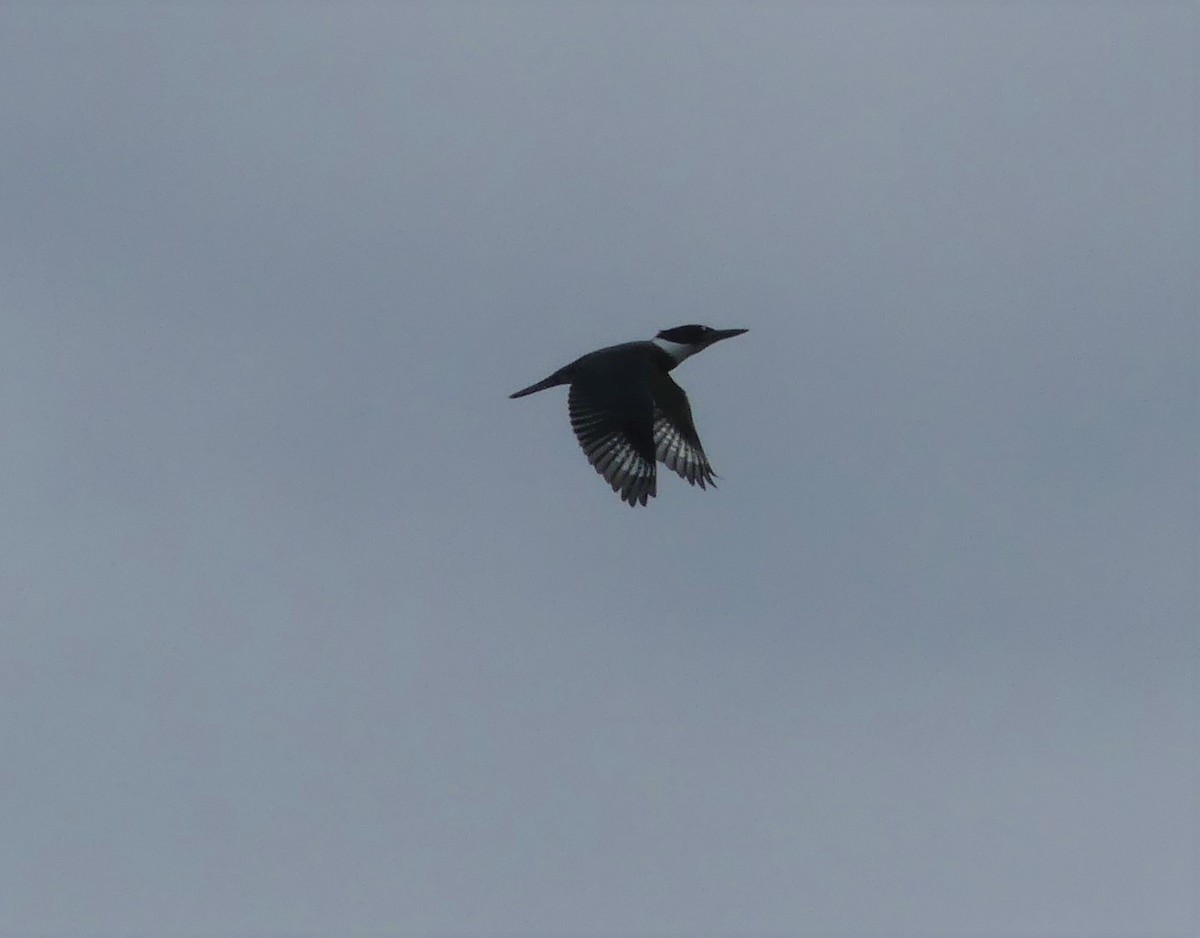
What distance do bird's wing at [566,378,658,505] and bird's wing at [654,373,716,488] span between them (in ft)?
2.88

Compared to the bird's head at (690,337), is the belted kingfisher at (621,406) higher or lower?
lower

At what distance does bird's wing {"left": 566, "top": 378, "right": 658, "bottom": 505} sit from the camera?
3103 cm

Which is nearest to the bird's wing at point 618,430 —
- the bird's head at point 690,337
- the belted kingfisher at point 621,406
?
the belted kingfisher at point 621,406

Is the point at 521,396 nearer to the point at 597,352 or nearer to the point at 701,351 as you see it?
the point at 597,352

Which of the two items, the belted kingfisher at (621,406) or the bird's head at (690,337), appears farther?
the bird's head at (690,337)

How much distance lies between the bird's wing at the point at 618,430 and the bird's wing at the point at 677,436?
877 millimetres

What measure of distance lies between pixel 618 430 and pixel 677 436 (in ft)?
5.40

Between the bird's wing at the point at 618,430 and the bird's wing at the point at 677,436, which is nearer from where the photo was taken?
the bird's wing at the point at 618,430

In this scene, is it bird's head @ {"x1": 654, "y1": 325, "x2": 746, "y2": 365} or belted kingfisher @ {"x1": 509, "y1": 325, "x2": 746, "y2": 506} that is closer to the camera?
belted kingfisher @ {"x1": 509, "y1": 325, "x2": 746, "y2": 506}

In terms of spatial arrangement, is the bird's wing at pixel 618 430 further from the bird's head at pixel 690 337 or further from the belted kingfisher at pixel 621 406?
the bird's head at pixel 690 337

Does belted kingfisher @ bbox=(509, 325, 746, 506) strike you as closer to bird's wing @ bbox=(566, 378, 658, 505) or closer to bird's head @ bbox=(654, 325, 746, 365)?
bird's wing @ bbox=(566, 378, 658, 505)

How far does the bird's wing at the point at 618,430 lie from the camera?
31.0 metres

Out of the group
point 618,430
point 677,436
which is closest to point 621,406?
point 618,430

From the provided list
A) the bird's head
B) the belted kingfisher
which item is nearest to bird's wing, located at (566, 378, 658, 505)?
the belted kingfisher
